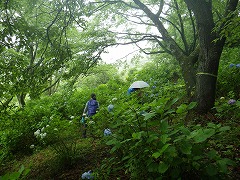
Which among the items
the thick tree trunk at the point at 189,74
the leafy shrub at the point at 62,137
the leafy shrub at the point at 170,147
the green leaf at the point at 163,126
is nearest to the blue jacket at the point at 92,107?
the leafy shrub at the point at 62,137

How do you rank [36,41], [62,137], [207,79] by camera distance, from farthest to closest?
1. [62,137]
2. [207,79]
3. [36,41]

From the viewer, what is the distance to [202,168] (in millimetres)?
1594

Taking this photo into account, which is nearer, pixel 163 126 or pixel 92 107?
pixel 163 126

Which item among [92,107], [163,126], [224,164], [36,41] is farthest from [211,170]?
[92,107]

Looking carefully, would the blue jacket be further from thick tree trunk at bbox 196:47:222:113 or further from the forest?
thick tree trunk at bbox 196:47:222:113

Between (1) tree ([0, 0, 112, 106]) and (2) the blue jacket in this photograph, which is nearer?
(1) tree ([0, 0, 112, 106])

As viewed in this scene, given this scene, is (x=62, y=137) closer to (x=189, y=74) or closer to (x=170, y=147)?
(x=189, y=74)

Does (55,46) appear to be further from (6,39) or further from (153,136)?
(153,136)

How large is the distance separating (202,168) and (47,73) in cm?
302

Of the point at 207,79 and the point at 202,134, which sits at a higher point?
the point at 202,134

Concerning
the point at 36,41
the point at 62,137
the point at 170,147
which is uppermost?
the point at 36,41

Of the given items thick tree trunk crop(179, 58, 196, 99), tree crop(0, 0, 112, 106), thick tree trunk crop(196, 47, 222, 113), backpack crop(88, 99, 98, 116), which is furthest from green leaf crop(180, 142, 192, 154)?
backpack crop(88, 99, 98, 116)

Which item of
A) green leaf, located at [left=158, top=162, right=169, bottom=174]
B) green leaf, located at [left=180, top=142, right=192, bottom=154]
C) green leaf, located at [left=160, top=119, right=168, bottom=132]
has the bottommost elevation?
green leaf, located at [left=158, top=162, right=169, bottom=174]

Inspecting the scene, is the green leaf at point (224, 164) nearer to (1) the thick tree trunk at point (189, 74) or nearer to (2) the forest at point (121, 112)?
(2) the forest at point (121, 112)
